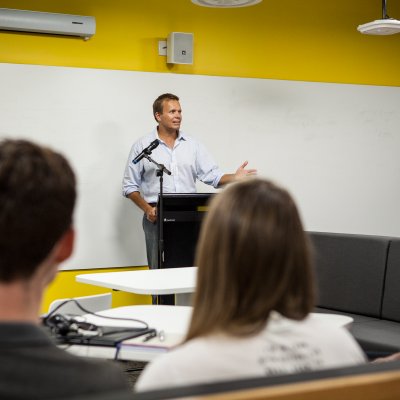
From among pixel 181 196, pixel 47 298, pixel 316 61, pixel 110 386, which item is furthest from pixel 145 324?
pixel 316 61

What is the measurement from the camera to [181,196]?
4961 mm

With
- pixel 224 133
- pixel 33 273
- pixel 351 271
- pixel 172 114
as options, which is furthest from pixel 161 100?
pixel 33 273

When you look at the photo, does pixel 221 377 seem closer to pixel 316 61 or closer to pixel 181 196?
pixel 181 196

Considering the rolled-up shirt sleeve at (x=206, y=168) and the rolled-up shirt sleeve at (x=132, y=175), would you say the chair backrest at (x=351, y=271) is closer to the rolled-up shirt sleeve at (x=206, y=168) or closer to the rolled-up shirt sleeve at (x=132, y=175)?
the rolled-up shirt sleeve at (x=206, y=168)

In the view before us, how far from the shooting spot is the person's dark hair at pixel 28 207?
1.14 meters

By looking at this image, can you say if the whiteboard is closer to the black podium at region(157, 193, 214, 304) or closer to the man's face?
the man's face

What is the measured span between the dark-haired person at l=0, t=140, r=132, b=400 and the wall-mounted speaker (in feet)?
15.7

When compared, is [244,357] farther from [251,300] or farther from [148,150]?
[148,150]

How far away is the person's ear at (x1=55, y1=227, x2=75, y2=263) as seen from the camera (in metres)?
1.22

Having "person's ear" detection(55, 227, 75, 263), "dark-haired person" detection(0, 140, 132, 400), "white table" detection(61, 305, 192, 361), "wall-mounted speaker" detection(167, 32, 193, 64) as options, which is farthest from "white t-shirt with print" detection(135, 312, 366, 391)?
"wall-mounted speaker" detection(167, 32, 193, 64)

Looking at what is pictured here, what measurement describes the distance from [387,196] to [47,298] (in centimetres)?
336

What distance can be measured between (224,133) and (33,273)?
5.10 meters

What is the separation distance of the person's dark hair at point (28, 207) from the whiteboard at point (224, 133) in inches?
170

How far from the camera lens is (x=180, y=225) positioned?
16.4ft
